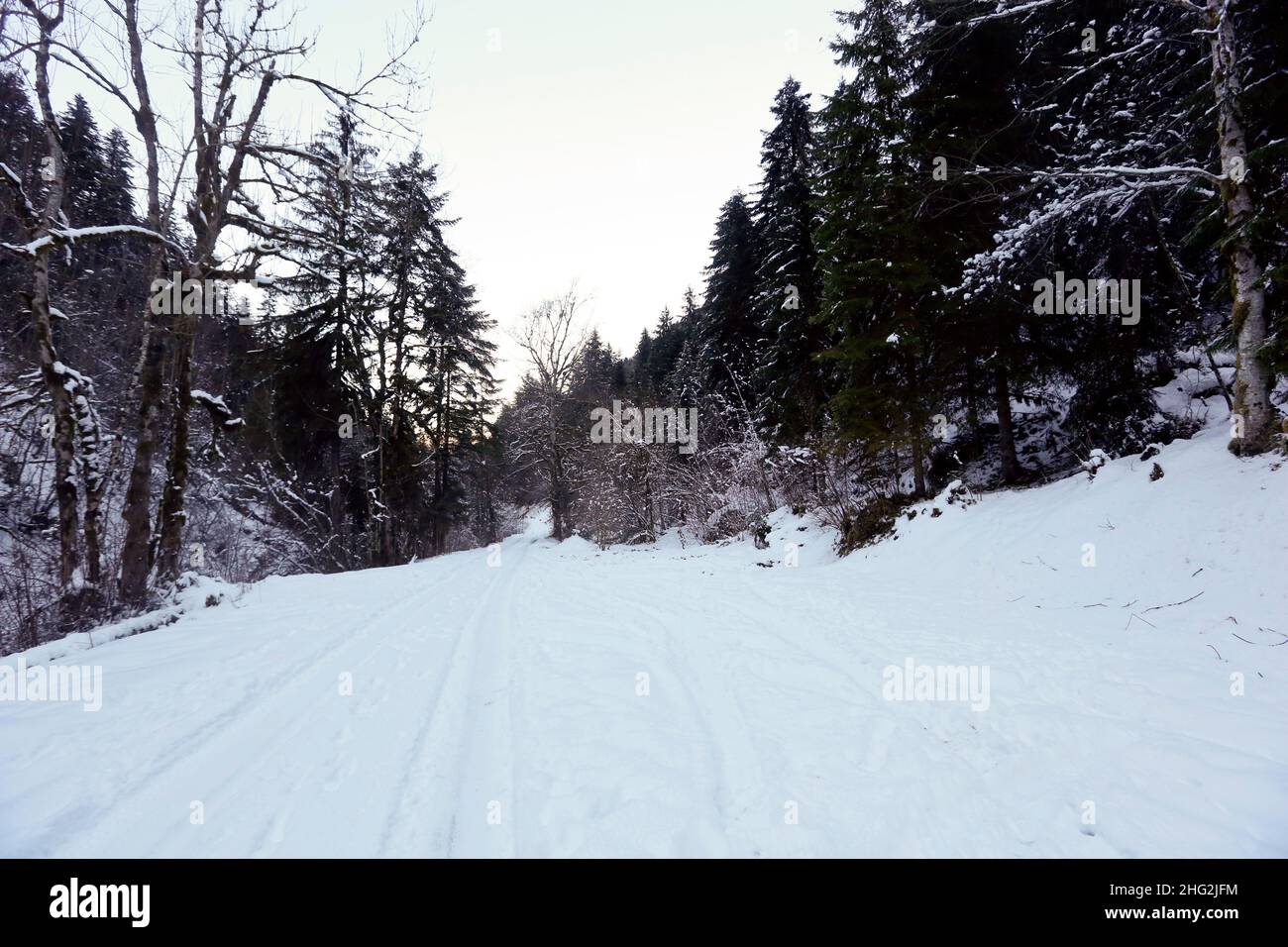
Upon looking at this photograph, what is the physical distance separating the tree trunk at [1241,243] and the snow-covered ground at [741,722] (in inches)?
22.3

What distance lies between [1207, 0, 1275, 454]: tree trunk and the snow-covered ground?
567 mm

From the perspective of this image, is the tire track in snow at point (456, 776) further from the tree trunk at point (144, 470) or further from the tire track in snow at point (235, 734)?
the tree trunk at point (144, 470)

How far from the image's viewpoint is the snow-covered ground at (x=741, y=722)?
2.21 meters

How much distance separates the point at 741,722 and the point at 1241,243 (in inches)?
306

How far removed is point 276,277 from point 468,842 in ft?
31.8

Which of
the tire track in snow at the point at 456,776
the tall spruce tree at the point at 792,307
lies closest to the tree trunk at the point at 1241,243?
the tall spruce tree at the point at 792,307

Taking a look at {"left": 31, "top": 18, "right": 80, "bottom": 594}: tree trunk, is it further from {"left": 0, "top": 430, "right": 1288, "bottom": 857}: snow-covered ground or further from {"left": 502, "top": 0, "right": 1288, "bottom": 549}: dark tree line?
{"left": 502, "top": 0, "right": 1288, "bottom": 549}: dark tree line

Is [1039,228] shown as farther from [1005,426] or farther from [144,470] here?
[144,470]

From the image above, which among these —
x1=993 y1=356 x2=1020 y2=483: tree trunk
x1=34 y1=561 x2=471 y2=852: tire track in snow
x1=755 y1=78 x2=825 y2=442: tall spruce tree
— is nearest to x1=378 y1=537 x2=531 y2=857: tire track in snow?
x1=34 y1=561 x2=471 y2=852: tire track in snow

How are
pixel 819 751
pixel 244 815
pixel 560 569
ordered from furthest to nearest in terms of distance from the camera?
pixel 560 569 → pixel 819 751 → pixel 244 815

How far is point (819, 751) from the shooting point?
113 inches

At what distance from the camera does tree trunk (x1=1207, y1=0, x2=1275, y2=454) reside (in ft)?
18.0

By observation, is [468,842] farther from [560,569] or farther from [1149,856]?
[560,569]
